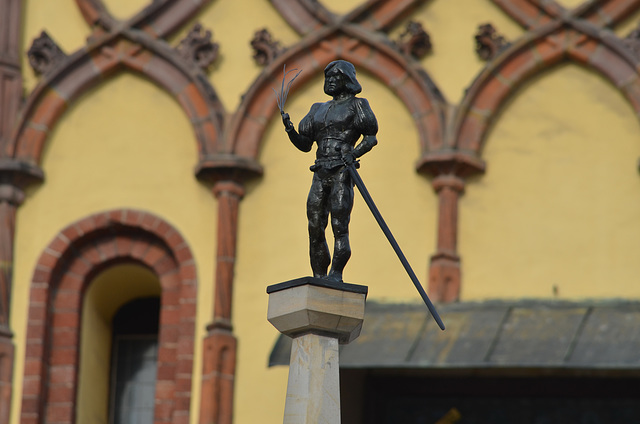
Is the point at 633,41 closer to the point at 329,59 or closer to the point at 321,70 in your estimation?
the point at 329,59

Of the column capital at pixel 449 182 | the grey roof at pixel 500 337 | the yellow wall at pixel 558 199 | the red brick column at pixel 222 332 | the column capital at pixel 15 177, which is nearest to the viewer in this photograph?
the grey roof at pixel 500 337

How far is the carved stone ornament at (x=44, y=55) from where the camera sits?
2045 centimetres

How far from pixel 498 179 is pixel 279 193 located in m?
2.52

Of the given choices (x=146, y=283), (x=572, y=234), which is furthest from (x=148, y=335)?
(x=572, y=234)

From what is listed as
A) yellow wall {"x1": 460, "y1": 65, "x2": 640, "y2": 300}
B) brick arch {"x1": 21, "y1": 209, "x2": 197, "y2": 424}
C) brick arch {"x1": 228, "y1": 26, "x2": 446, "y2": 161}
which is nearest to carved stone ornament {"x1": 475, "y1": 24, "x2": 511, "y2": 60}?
yellow wall {"x1": 460, "y1": 65, "x2": 640, "y2": 300}

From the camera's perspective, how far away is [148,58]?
2050 centimetres

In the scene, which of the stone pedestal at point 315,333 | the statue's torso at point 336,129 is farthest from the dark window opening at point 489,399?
the statue's torso at point 336,129

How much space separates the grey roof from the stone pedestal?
4.12 m

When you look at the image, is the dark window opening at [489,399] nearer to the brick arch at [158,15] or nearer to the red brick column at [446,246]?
the red brick column at [446,246]

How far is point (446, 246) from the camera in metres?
19.2

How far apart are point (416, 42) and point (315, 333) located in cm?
691

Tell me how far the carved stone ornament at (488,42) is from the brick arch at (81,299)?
13.4ft

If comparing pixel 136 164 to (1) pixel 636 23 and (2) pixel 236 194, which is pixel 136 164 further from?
(1) pixel 636 23

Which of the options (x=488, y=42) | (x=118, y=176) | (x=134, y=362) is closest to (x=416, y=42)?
(x=488, y=42)
